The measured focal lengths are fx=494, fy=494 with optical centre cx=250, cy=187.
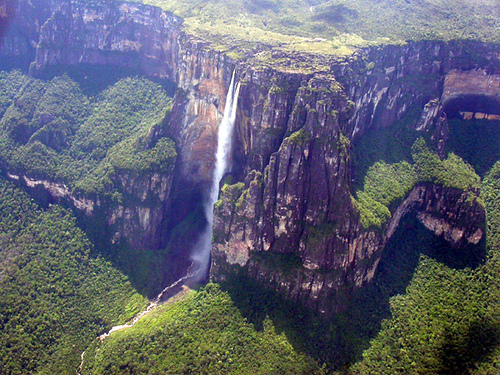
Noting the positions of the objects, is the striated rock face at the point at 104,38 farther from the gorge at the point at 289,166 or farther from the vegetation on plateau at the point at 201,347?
the vegetation on plateau at the point at 201,347

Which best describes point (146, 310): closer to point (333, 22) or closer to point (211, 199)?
point (211, 199)

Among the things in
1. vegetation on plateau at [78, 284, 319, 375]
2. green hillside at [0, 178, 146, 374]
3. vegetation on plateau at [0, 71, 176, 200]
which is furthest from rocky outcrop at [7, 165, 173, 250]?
vegetation on plateau at [78, 284, 319, 375]

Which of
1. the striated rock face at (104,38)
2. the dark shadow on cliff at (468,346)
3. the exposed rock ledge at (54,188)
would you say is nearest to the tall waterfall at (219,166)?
the exposed rock ledge at (54,188)

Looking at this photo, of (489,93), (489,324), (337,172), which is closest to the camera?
(489,324)

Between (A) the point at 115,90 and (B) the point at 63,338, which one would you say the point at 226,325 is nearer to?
(B) the point at 63,338

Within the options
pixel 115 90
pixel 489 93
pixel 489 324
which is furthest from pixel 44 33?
pixel 489 324

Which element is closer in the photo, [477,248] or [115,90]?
[477,248]

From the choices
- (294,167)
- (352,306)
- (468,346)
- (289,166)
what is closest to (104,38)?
(289,166)
